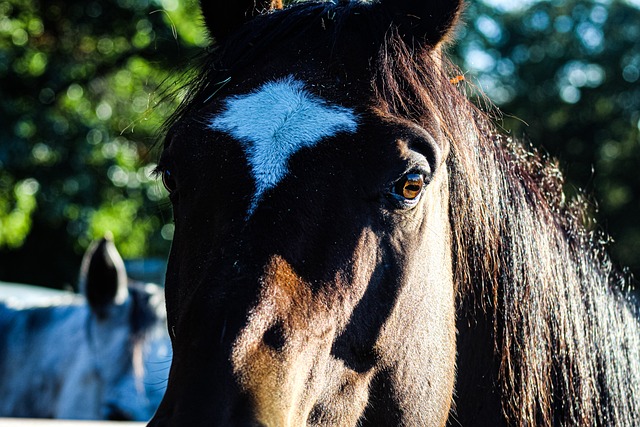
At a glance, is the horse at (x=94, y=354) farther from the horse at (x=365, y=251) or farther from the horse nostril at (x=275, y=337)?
the horse nostril at (x=275, y=337)

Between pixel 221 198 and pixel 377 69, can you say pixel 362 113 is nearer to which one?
pixel 377 69

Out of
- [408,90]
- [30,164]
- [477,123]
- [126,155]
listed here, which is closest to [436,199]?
[408,90]

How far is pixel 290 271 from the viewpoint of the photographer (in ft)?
5.00

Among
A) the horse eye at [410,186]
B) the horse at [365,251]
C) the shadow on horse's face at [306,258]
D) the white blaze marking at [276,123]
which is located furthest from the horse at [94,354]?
the horse eye at [410,186]

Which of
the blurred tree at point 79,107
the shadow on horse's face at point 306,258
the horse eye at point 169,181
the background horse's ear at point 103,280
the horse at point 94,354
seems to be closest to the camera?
the shadow on horse's face at point 306,258

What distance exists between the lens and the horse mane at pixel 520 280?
6.50ft

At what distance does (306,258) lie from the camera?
156 cm

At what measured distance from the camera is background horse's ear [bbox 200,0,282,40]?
91.8 inches

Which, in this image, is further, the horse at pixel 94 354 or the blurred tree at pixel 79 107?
the blurred tree at pixel 79 107

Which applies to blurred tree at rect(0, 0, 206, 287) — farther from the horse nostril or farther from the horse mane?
the horse nostril

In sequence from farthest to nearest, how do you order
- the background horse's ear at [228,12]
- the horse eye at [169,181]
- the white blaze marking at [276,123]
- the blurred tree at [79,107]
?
the blurred tree at [79,107], the background horse's ear at [228,12], the horse eye at [169,181], the white blaze marking at [276,123]

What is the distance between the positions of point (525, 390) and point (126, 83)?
46.8 feet

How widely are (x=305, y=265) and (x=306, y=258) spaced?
17mm

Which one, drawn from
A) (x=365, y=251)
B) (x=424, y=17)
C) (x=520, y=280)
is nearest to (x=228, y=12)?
(x=424, y=17)
